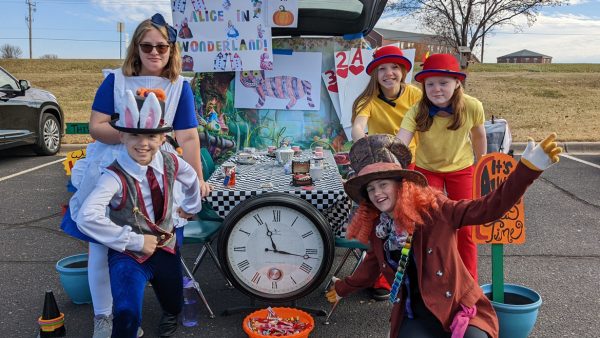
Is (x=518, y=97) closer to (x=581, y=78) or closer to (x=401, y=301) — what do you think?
(x=581, y=78)

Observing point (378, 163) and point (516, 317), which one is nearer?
point (378, 163)

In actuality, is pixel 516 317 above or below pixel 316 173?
below

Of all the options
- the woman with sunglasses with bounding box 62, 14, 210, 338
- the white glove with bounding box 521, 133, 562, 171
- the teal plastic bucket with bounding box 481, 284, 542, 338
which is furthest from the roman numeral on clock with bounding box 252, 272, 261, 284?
the white glove with bounding box 521, 133, 562, 171

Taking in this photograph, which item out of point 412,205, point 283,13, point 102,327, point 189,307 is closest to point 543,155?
point 412,205

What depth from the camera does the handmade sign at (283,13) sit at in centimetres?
509

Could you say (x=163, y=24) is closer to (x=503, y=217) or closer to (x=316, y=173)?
(x=316, y=173)

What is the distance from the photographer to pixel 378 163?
2232mm

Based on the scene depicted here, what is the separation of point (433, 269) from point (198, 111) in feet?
11.9

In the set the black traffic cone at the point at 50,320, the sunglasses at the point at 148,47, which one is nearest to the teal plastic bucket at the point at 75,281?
the black traffic cone at the point at 50,320

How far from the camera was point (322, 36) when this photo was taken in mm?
5465

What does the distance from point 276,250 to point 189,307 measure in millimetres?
691

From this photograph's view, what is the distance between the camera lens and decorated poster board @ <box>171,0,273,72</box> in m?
5.21

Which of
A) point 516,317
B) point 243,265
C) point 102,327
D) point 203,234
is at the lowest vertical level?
point 102,327

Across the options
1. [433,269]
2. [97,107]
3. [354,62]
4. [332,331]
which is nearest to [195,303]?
[332,331]
